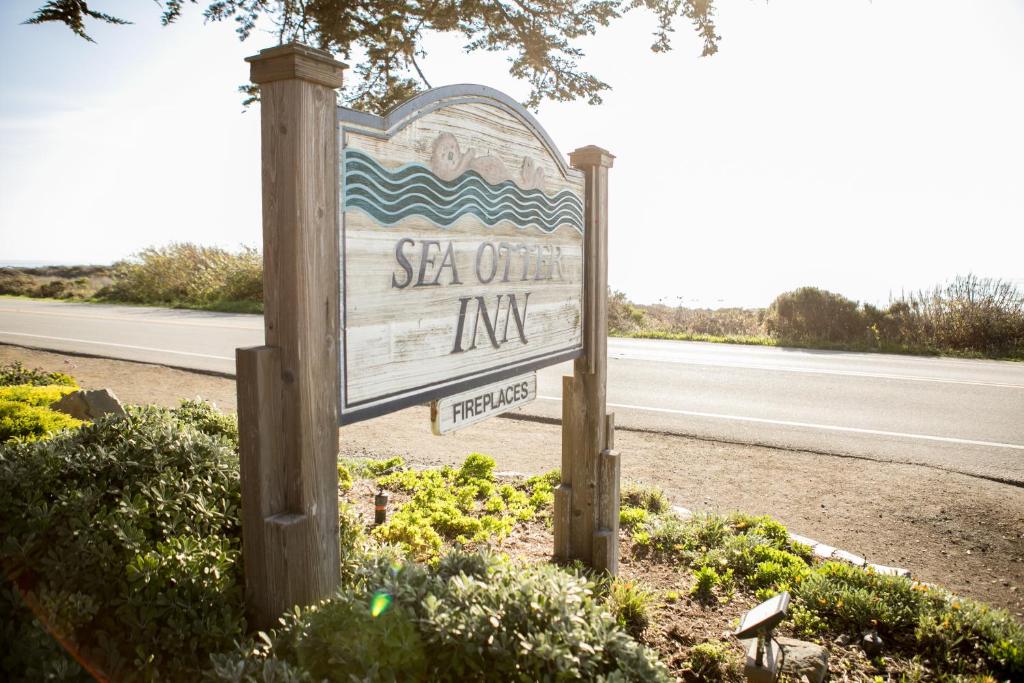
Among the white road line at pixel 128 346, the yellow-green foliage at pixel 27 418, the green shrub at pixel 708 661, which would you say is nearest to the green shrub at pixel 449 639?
the green shrub at pixel 708 661

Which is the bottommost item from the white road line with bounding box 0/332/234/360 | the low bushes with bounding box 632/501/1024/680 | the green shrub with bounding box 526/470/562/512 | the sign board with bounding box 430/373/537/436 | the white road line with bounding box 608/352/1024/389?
the low bushes with bounding box 632/501/1024/680

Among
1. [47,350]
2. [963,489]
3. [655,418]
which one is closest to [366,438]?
[655,418]

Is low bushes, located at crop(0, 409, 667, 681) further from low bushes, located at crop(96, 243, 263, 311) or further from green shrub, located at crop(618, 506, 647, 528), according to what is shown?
low bushes, located at crop(96, 243, 263, 311)

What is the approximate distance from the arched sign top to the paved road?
4600 millimetres

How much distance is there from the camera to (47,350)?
11602mm

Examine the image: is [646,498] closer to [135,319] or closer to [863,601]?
[863,601]

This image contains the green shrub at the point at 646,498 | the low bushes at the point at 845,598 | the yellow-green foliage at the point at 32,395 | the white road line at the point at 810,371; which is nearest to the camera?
the low bushes at the point at 845,598

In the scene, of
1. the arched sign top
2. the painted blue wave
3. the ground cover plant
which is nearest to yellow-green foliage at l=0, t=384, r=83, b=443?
the ground cover plant

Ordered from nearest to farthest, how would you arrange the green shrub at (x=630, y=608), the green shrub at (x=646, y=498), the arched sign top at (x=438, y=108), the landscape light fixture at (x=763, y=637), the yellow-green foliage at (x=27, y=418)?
the arched sign top at (x=438, y=108) → the landscape light fixture at (x=763, y=637) → the green shrub at (x=630, y=608) → the yellow-green foliage at (x=27, y=418) → the green shrub at (x=646, y=498)

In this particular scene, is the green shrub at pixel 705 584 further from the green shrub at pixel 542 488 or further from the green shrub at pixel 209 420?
the green shrub at pixel 209 420

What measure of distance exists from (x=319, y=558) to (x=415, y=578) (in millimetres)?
316

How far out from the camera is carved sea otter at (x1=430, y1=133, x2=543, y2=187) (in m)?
2.50

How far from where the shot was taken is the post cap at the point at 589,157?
3.75m

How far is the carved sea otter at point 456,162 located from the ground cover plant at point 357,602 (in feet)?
4.70
